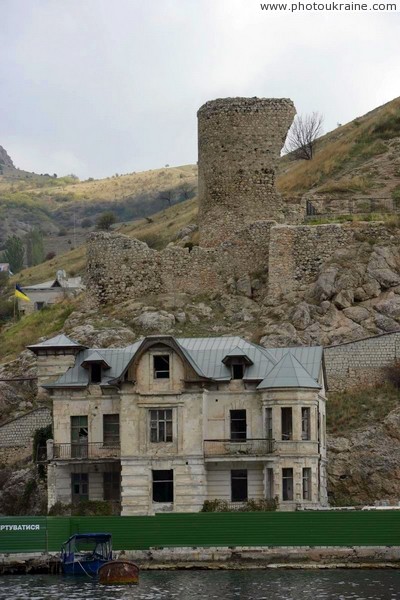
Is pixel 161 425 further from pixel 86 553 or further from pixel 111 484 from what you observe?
pixel 86 553

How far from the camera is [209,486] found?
75.3m

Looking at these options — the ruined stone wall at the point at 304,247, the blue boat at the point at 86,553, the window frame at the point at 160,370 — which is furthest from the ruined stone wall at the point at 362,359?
the blue boat at the point at 86,553

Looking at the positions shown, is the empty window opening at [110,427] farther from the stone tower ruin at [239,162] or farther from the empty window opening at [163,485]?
the stone tower ruin at [239,162]

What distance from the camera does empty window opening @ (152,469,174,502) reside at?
74938 mm

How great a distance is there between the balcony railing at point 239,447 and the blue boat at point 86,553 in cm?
737

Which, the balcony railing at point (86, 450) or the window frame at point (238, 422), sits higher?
the window frame at point (238, 422)

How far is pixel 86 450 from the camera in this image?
77312mm

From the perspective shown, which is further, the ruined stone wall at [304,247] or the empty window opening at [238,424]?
the ruined stone wall at [304,247]

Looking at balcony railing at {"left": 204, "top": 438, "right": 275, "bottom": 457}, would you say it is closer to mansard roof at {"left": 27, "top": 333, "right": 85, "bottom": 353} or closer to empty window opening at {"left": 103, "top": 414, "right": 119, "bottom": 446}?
empty window opening at {"left": 103, "top": 414, "right": 119, "bottom": 446}

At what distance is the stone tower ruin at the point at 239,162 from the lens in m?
96.4

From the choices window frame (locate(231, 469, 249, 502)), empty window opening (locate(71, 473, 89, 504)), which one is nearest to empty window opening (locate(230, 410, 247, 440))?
window frame (locate(231, 469, 249, 502))

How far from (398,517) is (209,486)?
32.6 feet

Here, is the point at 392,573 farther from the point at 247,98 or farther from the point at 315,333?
→ the point at 247,98

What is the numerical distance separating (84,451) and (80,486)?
1.63m
